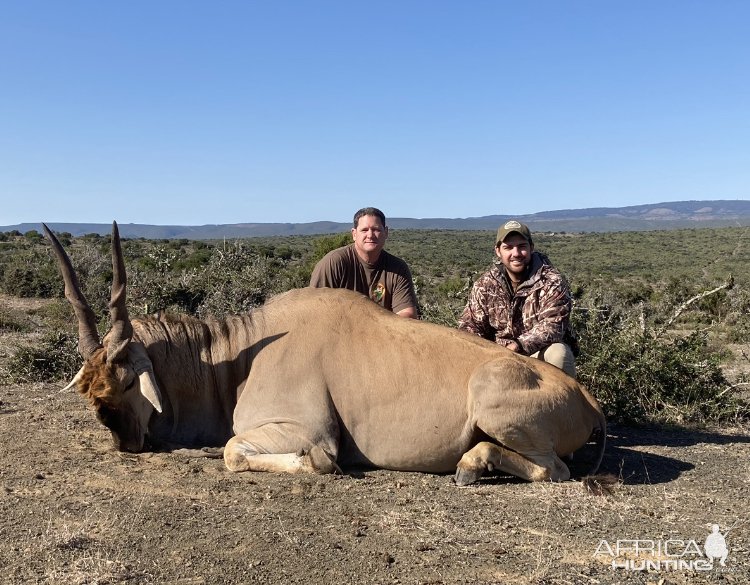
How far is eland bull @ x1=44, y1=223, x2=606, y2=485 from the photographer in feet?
20.0

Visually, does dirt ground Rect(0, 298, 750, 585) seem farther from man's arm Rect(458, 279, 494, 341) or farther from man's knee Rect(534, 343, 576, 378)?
man's arm Rect(458, 279, 494, 341)

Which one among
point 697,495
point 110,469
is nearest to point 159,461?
point 110,469

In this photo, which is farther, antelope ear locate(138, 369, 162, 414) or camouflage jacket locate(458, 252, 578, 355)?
camouflage jacket locate(458, 252, 578, 355)

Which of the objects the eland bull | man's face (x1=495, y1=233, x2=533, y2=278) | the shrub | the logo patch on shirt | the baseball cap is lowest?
the shrub

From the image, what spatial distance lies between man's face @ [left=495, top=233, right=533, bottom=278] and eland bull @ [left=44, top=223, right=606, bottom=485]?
128 centimetres

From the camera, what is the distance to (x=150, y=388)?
6.29 m

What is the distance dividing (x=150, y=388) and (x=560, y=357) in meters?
3.72

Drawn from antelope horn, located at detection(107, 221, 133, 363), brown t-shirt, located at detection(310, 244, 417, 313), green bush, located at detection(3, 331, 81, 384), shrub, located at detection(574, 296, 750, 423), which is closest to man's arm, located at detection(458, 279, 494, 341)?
brown t-shirt, located at detection(310, 244, 417, 313)

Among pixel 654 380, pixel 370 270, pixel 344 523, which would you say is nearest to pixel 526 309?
pixel 370 270

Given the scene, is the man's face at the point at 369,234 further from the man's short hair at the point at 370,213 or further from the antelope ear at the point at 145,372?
the antelope ear at the point at 145,372

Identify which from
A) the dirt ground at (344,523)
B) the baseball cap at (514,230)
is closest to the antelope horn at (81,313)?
the dirt ground at (344,523)

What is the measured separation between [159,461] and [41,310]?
40.4 ft

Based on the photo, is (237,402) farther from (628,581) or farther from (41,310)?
(41,310)

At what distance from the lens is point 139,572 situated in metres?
4.07
